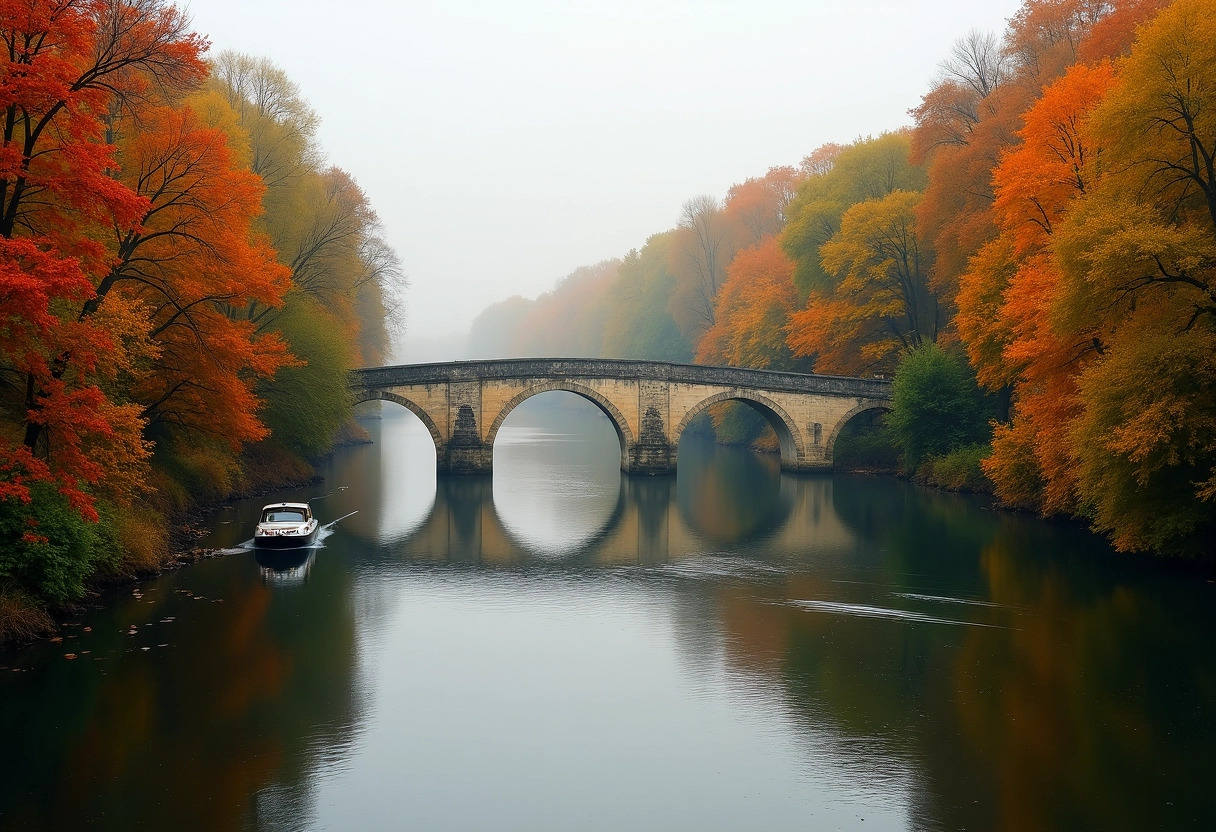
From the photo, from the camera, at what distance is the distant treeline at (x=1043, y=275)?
1939 cm

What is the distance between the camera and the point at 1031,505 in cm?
2877

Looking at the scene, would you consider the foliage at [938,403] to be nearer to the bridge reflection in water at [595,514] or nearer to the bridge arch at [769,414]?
the bridge reflection in water at [595,514]

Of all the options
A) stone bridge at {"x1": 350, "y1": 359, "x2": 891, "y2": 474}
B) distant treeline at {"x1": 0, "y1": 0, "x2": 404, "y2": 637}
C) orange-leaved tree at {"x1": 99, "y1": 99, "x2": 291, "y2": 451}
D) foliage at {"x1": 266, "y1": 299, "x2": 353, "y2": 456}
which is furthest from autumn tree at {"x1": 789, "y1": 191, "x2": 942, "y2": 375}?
orange-leaved tree at {"x1": 99, "y1": 99, "x2": 291, "y2": 451}

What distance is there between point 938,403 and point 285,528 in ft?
73.7

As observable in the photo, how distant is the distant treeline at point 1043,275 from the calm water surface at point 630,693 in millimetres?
2845

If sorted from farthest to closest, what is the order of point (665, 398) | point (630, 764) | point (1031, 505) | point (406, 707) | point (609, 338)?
point (609, 338)
point (665, 398)
point (1031, 505)
point (406, 707)
point (630, 764)

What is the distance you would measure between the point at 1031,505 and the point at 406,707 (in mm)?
21277

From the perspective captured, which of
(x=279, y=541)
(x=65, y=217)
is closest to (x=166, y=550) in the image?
(x=279, y=541)

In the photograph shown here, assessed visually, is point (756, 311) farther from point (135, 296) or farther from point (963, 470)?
point (135, 296)

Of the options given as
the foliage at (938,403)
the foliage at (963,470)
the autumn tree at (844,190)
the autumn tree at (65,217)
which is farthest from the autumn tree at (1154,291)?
the autumn tree at (844,190)

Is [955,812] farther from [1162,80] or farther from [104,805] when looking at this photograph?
[1162,80]

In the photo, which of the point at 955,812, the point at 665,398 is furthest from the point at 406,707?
the point at 665,398

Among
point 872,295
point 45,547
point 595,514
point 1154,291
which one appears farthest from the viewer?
point 872,295

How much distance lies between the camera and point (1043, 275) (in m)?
24.7
